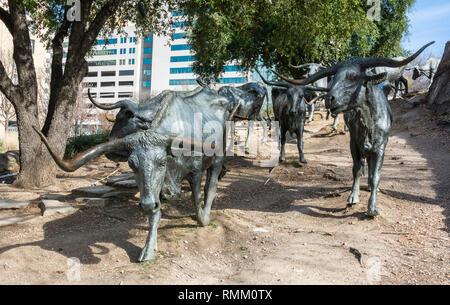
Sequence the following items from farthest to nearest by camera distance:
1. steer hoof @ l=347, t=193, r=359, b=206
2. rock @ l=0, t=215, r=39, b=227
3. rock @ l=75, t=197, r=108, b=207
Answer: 1. rock @ l=75, t=197, r=108, b=207
2. steer hoof @ l=347, t=193, r=359, b=206
3. rock @ l=0, t=215, r=39, b=227

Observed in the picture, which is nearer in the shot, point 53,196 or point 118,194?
point 53,196

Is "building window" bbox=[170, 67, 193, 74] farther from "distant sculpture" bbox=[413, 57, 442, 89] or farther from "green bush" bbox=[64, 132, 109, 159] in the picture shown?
"green bush" bbox=[64, 132, 109, 159]

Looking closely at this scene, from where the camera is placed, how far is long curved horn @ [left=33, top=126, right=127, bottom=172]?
10.9 ft

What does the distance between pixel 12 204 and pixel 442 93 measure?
1521 centimetres

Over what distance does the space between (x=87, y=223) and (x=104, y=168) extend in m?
5.20

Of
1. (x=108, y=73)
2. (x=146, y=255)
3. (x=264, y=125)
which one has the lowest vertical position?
(x=146, y=255)

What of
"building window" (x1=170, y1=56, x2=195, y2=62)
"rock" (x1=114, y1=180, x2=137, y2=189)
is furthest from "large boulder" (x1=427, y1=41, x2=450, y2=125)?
"building window" (x1=170, y1=56, x2=195, y2=62)

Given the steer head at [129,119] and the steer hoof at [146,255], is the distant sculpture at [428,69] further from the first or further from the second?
the steer hoof at [146,255]

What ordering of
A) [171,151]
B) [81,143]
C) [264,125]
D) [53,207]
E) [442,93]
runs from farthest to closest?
[442,93] < [264,125] < [81,143] < [53,207] < [171,151]

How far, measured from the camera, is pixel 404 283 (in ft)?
12.1

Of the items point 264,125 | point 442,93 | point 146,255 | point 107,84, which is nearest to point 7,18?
point 146,255

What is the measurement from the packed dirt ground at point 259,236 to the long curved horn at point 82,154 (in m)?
1.17

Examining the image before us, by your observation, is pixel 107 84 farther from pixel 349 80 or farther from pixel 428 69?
pixel 349 80

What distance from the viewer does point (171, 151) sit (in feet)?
13.4
